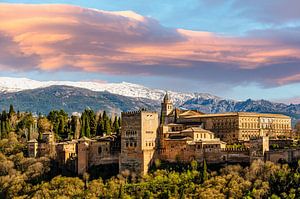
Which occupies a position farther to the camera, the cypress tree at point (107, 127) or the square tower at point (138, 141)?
the cypress tree at point (107, 127)

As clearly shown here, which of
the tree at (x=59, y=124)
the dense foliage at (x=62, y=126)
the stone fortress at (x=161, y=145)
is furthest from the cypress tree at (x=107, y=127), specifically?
the stone fortress at (x=161, y=145)

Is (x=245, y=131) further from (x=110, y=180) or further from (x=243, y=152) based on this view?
(x=110, y=180)

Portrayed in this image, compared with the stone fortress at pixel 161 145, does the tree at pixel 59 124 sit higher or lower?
higher

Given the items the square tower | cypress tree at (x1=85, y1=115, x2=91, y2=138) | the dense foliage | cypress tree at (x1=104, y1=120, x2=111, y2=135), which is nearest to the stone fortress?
the square tower

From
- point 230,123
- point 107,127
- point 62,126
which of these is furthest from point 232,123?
point 62,126

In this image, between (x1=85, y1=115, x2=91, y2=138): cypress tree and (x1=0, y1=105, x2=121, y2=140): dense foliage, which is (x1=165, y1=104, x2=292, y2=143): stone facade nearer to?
(x1=0, y1=105, x2=121, y2=140): dense foliage

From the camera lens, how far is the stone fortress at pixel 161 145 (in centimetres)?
7307

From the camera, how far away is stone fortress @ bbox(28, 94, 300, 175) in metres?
73.1

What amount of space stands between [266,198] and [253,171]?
4184 mm

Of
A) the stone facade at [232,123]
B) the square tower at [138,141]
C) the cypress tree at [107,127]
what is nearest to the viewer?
the square tower at [138,141]

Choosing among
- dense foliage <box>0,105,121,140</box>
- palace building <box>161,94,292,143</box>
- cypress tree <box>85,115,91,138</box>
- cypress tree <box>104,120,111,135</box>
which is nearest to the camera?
palace building <box>161,94,292,143</box>

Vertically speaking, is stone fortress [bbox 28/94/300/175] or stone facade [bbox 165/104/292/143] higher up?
stone facade [bbox 165/104/292/143]

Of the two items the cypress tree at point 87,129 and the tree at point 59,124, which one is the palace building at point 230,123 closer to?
the cypress tree at point 87,129

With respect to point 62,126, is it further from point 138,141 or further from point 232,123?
point 232,123
